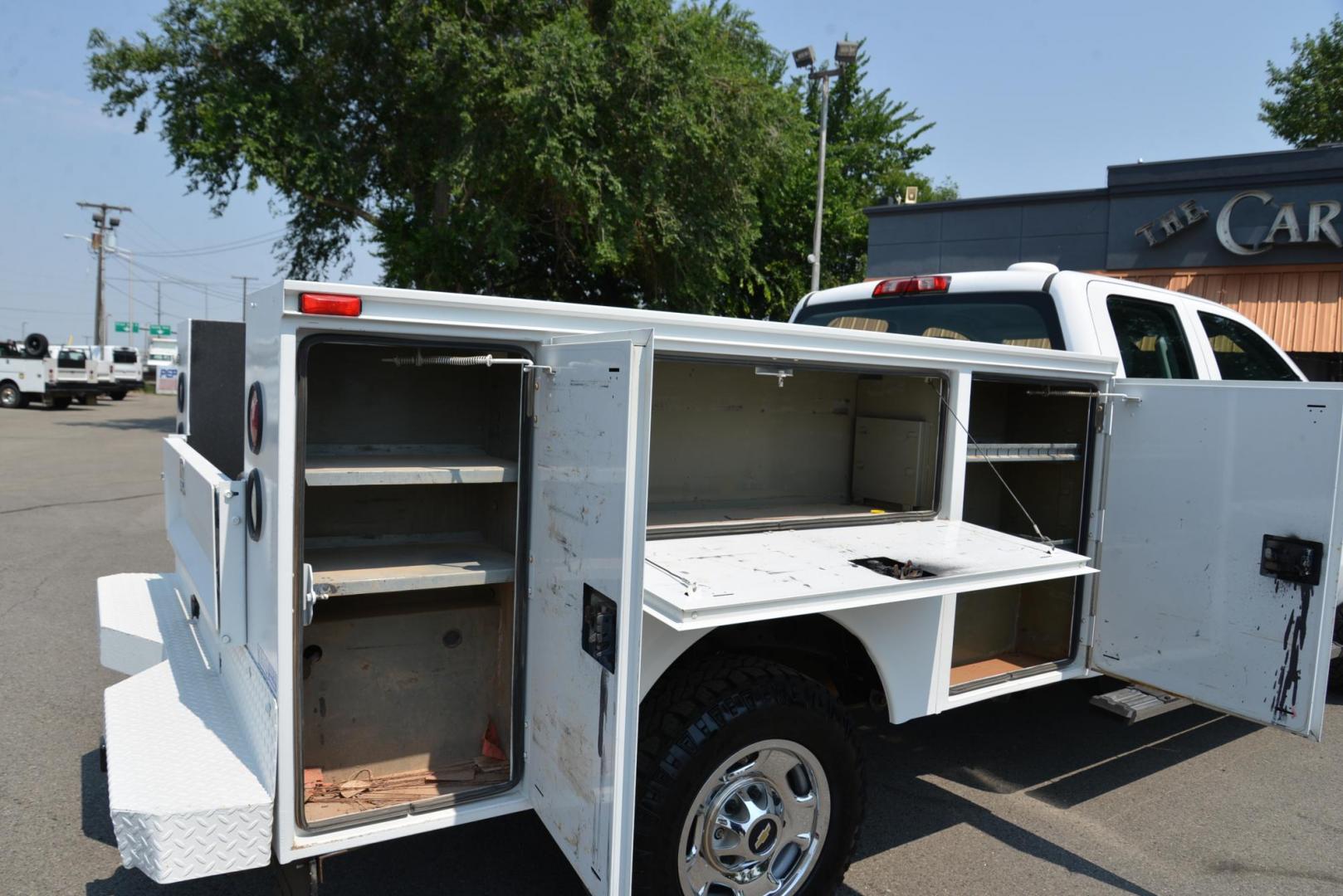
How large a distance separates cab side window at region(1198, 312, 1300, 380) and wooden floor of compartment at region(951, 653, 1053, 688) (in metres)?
2.16

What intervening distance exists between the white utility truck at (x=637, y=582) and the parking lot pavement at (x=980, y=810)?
20.2 inches

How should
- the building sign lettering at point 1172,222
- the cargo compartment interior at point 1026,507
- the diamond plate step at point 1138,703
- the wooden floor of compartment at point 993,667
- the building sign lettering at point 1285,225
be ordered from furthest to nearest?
the building sign lettering at point 1172,222 → the building sign lettering at point 1285,225 → the cargo compartment interior at point 1026,507 → the wooden floor of compartment at point 993,667 → the diamond plate step at point 1138,703

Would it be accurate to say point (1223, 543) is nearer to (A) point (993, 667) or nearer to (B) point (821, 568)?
(A) point (993, 667)

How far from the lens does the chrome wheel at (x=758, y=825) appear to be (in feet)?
9.41

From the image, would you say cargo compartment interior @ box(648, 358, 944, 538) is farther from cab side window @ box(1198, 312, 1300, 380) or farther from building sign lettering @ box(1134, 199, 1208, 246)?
building sign lettering @ box(1134, 199, 1208, 246)

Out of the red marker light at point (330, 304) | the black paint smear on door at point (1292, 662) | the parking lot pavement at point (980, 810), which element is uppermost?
the red marker light at point (330, 304)

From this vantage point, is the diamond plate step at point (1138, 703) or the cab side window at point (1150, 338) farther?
the cab side window at point (1150, 338)

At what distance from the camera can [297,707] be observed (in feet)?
8.52

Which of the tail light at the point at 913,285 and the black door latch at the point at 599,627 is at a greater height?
the tail light at the point at 913,285

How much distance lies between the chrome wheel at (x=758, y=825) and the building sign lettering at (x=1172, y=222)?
13.5m

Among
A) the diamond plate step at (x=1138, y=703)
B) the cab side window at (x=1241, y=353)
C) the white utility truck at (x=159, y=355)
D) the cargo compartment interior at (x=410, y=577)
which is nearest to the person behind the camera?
the cargo compartment interior at (x=410, y=577)

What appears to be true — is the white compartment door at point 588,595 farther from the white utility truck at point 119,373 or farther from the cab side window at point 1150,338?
the white utility truck at point 119,373

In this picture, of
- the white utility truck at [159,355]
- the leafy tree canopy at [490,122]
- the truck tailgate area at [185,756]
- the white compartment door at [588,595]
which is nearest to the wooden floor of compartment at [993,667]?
the white compartment door at [588,595]

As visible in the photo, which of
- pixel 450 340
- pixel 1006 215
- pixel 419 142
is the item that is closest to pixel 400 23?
pixel 419 142
